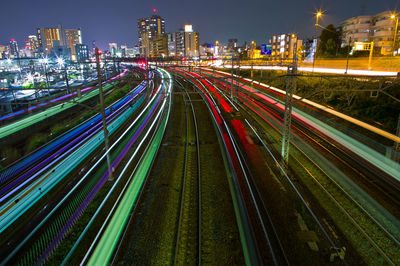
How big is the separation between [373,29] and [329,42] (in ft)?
64.4

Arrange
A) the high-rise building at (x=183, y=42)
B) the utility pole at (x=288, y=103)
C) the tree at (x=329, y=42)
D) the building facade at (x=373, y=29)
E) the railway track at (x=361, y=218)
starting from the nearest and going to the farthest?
the railway track at (x=361, y=218) → the utility pole at (x=288, y=103) → the tree at (x=329, y=42) → the building facade at (x=373, y=29) → the high-rise building at (x=183, y=42)

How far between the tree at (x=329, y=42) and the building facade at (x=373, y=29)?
3489mm

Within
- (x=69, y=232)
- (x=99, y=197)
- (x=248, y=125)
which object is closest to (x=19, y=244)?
(x=69, y=232)

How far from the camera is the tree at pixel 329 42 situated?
151 feet

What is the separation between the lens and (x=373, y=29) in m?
56.1

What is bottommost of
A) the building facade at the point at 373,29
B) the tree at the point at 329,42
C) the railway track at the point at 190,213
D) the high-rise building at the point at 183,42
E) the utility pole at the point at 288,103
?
the railway track at the point at 190,213

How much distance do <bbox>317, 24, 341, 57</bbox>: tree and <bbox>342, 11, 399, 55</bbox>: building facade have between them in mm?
3489

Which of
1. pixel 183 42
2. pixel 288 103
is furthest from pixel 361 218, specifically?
pixel 183 42

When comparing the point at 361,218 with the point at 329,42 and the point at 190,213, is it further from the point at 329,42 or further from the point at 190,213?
the point at 329,42

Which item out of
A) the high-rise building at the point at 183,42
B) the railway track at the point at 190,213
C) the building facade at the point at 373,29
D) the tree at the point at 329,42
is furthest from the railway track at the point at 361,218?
the high-rise building at the point at 183,42

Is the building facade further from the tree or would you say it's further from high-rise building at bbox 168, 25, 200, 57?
high-rise building at bbox 168, 25, 200, 57

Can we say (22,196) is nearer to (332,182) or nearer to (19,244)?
(19,244)

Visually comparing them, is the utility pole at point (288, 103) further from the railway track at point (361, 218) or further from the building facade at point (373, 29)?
the building facade at point (373, 29)

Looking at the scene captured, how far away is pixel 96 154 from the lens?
15305 mm
